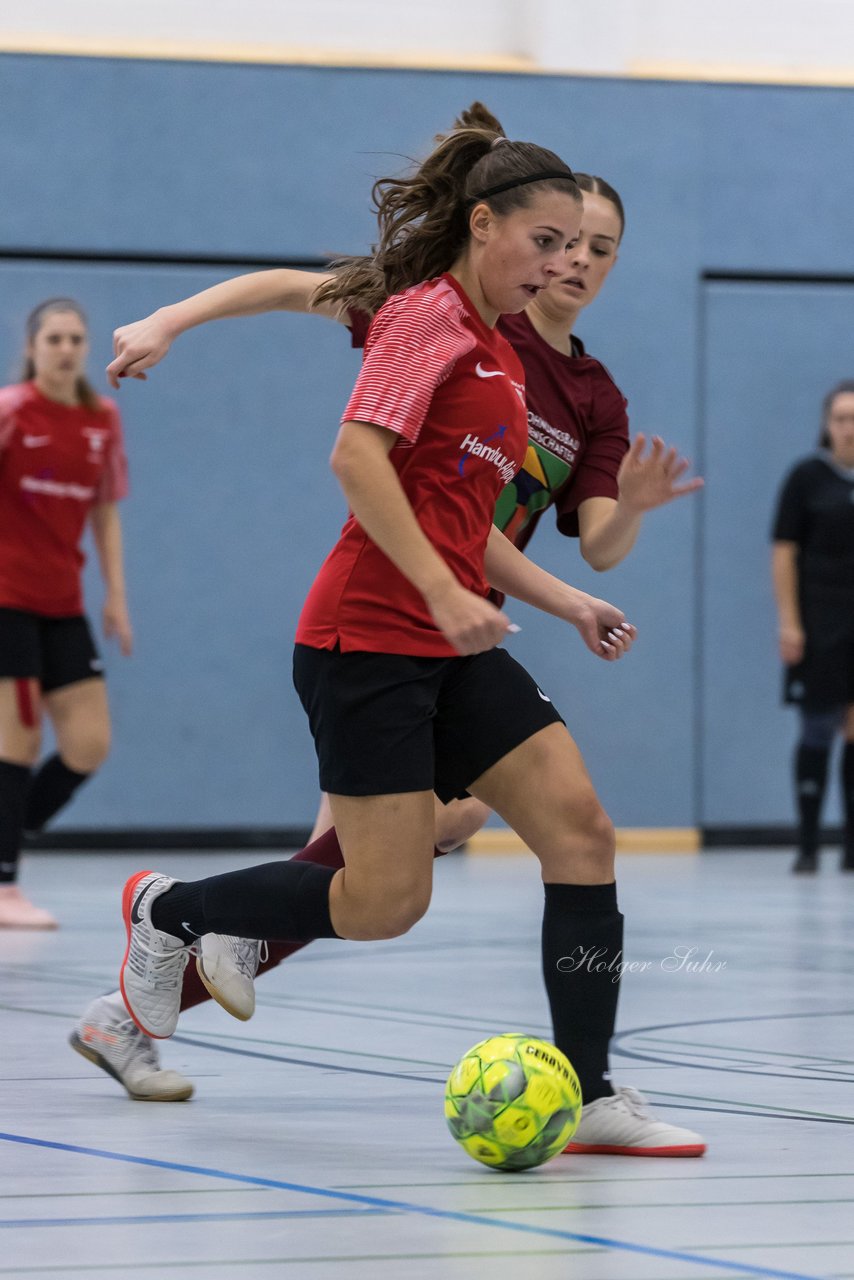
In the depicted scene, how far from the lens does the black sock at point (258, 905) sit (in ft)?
11.6

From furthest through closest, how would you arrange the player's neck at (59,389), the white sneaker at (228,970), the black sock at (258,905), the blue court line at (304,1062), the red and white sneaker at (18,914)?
the player's neck at (59,389), the red and white sneaker at (18,914), the blue court line at (304,1062), the white sneaker at (228,970), the black sock at (258,905)

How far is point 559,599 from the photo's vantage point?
3.66 meters

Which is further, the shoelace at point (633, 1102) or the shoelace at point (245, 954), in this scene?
the shoelace at point (245, 954)

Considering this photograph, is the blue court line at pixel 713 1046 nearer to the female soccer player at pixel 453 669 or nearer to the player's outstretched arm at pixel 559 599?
the female soccer player at pixel 453 669

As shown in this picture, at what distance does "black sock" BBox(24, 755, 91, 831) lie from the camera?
24.3 ft

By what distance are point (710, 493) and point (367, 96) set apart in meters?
2.61

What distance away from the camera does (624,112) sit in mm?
11023

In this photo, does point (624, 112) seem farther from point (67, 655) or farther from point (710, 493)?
point (67, 655)

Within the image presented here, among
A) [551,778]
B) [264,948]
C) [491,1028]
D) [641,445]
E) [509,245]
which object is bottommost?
[491,1028]

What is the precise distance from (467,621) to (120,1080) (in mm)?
1233

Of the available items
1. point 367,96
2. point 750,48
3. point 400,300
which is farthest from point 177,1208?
point 750,48

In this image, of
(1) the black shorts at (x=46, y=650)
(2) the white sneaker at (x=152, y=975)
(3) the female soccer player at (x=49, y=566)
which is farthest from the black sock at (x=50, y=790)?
(2) the white sneaker at (x=152, y=975)

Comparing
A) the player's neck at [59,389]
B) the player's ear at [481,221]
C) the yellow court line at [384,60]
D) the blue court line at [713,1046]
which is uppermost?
the yellow court line at [384,60]

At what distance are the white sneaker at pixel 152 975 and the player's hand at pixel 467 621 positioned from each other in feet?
3.11
